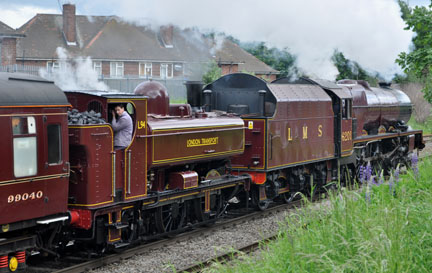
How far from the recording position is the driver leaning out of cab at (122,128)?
905cm

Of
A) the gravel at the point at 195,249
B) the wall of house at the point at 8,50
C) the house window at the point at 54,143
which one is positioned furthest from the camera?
the wall of house at the point at 8,50

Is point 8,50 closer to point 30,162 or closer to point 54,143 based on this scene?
point 54,143

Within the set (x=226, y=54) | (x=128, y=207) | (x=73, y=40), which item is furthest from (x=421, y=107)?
(x=128, y=207)

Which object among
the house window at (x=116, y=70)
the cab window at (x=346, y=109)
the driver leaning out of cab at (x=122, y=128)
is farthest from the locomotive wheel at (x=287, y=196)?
the house window at (x=116, y=70)

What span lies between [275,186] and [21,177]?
7.60 m

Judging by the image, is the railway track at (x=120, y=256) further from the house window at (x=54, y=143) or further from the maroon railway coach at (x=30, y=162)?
the house window at (x=54, y=143)

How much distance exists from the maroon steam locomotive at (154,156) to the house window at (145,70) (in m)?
18.9

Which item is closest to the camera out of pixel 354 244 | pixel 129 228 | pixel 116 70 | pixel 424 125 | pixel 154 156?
pixel 354 244

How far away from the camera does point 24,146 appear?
24.2ft

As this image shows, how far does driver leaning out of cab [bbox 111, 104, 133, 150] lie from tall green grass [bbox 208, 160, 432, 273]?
9.70 feet

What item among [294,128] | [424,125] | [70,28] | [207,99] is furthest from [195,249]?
[424,125]

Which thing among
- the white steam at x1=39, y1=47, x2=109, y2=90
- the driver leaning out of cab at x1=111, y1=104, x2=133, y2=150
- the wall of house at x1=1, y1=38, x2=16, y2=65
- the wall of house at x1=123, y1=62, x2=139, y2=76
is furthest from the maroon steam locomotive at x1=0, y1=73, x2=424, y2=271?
the wall of house at x1=123, y1=62, x2=139, y2=76

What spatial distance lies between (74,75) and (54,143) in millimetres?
14106

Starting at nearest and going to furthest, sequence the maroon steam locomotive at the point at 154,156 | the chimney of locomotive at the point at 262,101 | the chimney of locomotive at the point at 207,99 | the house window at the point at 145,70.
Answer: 1. the maroon steam locomotive at the point at 154,156
2. the chimney of locomotive at the point at 262,101
3. the chimney of locomotive at the point at 207,99
4. the house window at the point at 145,70
